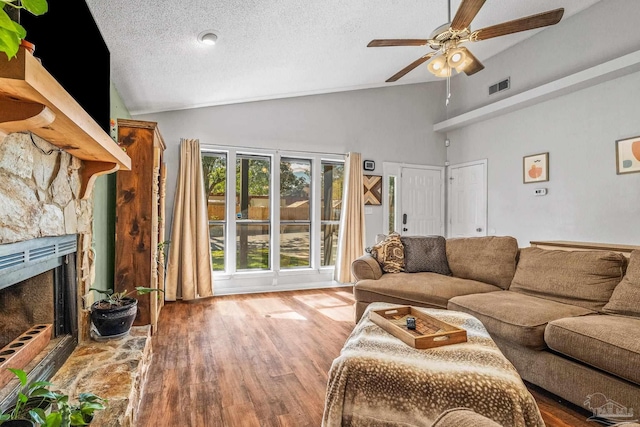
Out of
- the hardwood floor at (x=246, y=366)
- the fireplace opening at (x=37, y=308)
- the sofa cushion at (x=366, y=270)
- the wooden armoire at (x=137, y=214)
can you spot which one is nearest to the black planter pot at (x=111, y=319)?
the fireplace opening at (x=37, y=308)

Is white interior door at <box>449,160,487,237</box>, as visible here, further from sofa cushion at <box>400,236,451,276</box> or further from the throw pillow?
the throw pillow

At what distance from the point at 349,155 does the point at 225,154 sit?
1.78m

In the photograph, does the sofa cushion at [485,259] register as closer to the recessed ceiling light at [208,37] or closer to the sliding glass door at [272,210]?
the sliding glass door at [272,210]

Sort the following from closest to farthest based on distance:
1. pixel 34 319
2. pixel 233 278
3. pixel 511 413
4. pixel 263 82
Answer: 1. pixel 511 413
2. pixel 34 319
3. pixel 263 82
4. pixel 233 278

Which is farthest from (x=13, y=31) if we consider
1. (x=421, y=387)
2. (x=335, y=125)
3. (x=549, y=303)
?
(x=335, y=125)

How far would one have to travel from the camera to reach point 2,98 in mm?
928

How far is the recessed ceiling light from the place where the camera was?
2.47m

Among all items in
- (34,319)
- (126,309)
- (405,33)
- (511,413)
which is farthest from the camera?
(405,33)

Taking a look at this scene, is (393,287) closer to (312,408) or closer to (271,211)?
(312,408)

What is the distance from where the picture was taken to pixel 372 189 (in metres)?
5.36

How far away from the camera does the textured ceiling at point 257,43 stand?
223 cm

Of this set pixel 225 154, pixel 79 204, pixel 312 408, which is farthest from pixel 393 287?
pixel 225 154

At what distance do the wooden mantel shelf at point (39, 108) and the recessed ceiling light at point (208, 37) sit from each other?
1.32 m

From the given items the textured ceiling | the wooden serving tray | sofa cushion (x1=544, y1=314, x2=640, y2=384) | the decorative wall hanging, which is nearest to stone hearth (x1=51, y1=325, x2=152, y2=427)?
the wooden serving tray
